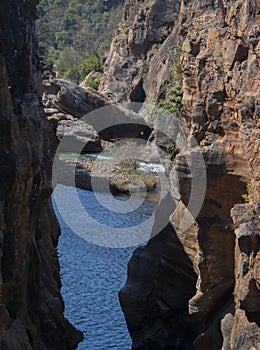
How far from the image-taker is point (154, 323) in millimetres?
26781

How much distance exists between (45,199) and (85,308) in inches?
234

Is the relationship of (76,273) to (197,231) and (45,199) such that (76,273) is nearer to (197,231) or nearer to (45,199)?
(45,199)

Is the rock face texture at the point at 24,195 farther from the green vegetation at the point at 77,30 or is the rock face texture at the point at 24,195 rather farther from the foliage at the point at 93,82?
the green vegetation at the point at 77,30

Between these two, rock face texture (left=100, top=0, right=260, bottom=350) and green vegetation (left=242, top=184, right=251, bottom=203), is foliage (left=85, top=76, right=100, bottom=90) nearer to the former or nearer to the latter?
rock face texture (left=100, top=0, right=260, bottom=350)

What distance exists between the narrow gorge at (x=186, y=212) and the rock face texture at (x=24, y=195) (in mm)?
38

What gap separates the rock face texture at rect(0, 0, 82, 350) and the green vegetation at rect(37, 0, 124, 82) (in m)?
59.8

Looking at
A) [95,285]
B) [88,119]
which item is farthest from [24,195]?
[88,119]

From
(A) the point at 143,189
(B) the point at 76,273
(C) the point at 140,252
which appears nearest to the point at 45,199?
(C) the point at 140,252

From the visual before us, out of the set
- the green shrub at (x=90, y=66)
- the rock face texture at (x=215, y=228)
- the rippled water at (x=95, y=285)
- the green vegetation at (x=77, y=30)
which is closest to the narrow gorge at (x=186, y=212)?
the rock face texture at (x=215, y=228)

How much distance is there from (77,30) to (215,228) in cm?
9758

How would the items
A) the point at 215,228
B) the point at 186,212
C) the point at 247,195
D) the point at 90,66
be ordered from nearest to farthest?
the point at 247,195
the point at 215,228
the point at 186,212
the point at 90,66

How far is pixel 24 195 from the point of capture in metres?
22.8

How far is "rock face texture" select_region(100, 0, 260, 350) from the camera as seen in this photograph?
2025cm

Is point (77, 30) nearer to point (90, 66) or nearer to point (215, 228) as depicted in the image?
point (90, 66)
